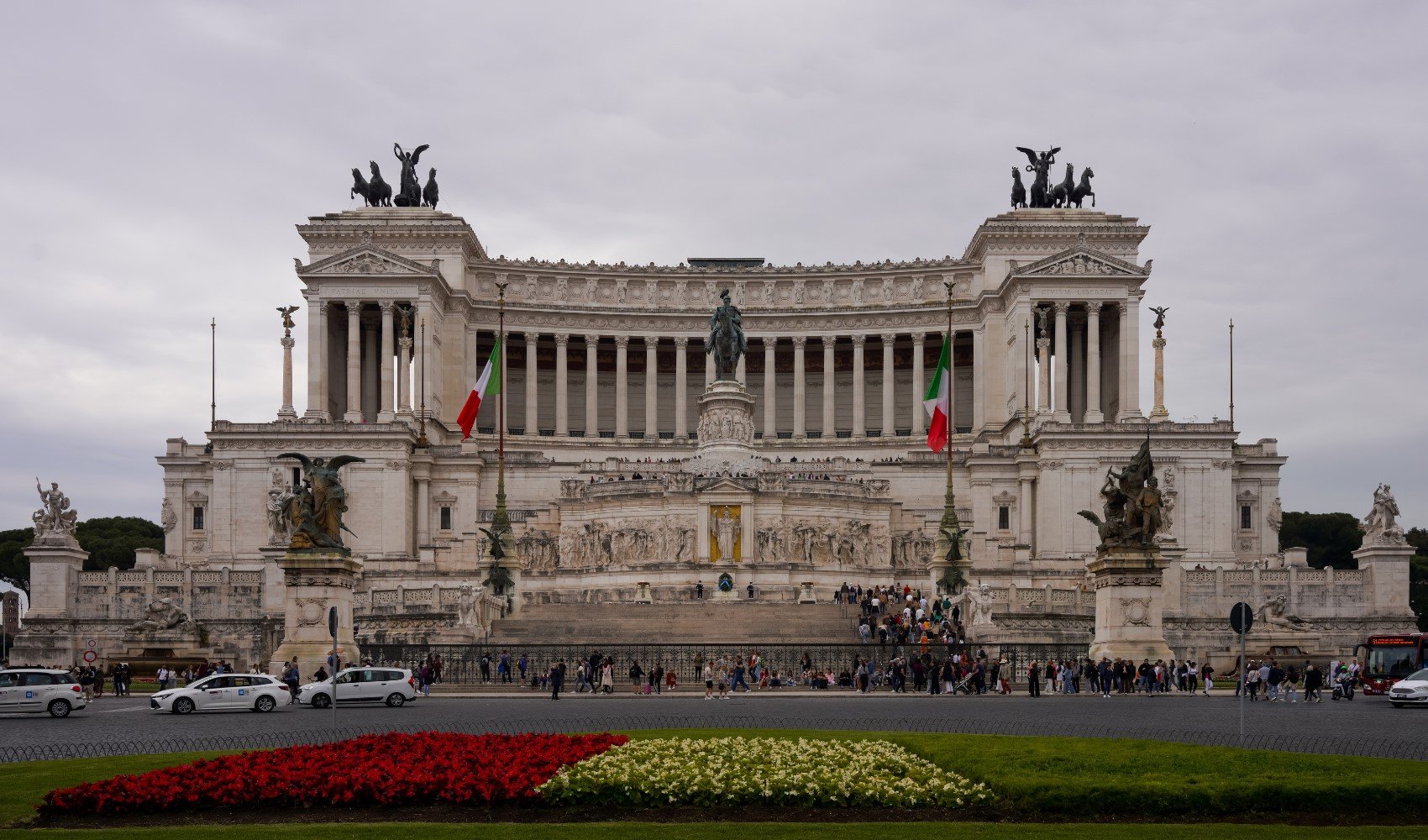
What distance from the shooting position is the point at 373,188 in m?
107

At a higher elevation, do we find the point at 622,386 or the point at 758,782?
the point at 622,386

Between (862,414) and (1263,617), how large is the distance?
48.5m

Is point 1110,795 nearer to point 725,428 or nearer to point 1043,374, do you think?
point 725,428

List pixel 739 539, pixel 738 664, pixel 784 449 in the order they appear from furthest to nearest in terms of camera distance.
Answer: pixel 784 449, pixel 739 539, pixel 738 664

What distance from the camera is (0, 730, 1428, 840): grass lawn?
19.4m

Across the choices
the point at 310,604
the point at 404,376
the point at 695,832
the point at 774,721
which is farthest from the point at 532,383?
the point at 695,832

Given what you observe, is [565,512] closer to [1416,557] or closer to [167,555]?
[167,555]

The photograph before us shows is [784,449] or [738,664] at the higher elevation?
[784,449]

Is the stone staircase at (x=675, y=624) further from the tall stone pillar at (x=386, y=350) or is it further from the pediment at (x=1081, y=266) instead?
the pediment at (x=1081, y=266)

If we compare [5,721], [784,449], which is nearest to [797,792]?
[5,721]

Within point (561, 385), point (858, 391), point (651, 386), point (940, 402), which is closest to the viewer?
point (940, 402)

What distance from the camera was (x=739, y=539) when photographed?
7856 cm

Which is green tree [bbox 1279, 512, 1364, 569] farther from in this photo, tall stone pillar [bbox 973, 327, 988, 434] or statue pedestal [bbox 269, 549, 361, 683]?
statue pedestal [bbox 269, 549, 361, 683]

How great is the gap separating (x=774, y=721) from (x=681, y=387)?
78.1 metres
